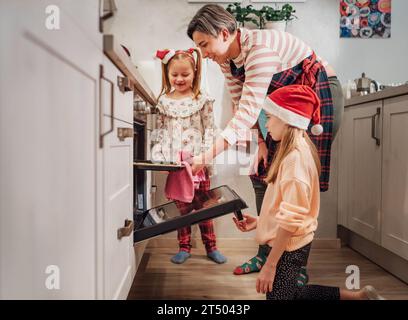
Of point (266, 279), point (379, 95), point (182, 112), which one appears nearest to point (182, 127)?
point (182, 112)

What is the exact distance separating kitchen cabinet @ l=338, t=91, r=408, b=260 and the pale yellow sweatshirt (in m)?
0.40

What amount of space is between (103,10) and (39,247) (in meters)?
0.30

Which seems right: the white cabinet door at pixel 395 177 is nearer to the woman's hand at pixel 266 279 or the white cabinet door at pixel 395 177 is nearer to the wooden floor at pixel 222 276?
the wooden floor at pixel 222 276

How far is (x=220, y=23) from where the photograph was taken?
782 millimetres

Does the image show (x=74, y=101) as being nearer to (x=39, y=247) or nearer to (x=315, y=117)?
(x=39, y=247)

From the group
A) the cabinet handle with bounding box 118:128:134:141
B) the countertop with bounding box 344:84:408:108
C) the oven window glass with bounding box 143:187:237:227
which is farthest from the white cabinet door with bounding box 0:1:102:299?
the countertop with bounding box 344:84:408:108

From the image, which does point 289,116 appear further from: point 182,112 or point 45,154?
point 45,154

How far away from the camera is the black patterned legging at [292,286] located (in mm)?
756

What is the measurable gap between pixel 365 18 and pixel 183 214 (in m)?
0.56

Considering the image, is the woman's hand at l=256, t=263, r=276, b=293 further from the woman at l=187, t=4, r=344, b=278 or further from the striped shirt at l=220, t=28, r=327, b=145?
the striped shirt at l=220, t=28, r=327, b=145

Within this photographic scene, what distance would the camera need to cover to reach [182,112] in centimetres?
95

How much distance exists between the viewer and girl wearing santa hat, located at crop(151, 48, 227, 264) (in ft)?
3.01

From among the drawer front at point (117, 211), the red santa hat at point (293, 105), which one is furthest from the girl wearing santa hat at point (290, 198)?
the drawer front at point (117, 211)

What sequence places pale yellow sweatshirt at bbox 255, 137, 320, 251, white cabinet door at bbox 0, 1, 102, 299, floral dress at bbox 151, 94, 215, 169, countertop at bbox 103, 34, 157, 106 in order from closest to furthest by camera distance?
white cabinet door at bbox 0, 1, 102, 299 → countertop at bbox 103, 34, 157, 106 → pale yellow sweatshirt at bbox 255, 137, 320, 251 → floral dress at bbox 151, 94, 215, 169
